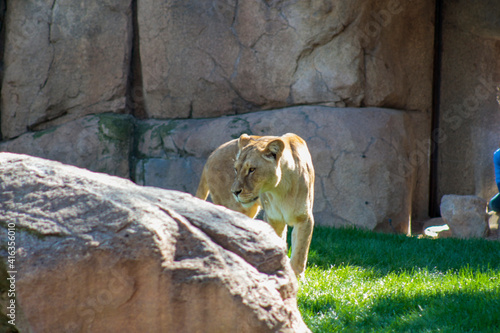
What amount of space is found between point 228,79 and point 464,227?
3694 millimetres

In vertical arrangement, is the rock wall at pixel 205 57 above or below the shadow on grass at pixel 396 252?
above

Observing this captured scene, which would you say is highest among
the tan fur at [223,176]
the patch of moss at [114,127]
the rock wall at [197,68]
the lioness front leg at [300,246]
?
the rock wall at [197,68]

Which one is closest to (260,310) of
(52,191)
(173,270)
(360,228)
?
(173,270)

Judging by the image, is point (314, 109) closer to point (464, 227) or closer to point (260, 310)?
point (464, 227)

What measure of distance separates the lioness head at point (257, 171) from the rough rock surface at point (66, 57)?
4.17 m

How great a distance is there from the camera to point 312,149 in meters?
6.95

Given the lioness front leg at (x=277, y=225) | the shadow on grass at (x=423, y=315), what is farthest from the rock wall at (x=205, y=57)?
the shadow on grass at (x=423, y=315)

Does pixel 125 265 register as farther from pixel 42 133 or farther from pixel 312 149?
pixel 42 133

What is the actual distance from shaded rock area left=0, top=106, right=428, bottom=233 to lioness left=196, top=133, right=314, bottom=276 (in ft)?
6.65

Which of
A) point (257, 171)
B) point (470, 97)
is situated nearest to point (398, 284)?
point (257, 171)

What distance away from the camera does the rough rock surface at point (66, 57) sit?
773cm

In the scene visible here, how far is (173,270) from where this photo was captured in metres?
2.37

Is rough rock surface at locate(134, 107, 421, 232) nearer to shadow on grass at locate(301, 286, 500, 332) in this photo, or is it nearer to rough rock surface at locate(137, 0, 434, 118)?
rough rock surface at locate(137, 0, 434, 118)

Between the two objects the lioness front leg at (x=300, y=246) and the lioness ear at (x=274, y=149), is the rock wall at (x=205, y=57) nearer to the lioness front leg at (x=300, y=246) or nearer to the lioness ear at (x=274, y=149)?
the lioness front leg at (x=300, y=246)
